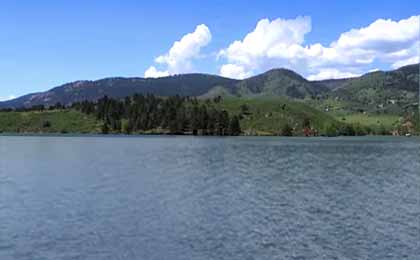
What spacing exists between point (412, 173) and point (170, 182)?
164 feet

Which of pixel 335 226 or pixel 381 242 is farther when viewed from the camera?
pixel 335 226

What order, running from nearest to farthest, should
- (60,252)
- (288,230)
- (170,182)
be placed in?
(60,252) < (288,230) < (170,182)

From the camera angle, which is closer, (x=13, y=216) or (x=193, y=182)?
(x=13, y=216)

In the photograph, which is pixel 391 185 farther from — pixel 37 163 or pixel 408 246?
pixel 37 163

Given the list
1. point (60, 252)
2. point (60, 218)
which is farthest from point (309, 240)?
point (60, 218)

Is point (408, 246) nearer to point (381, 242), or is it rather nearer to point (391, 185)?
point (381, 242)

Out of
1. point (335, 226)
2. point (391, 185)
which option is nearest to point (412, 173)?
point (391, 185)

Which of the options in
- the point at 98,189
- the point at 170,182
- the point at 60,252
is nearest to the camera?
the point at 60,252

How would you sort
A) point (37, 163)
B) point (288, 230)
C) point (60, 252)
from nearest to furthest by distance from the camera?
point (60, 252), point (288, 230), point (37, 163)

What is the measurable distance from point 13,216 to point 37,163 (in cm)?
6434

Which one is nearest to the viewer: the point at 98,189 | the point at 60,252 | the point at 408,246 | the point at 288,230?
the point at 60,252

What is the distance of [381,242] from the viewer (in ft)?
138

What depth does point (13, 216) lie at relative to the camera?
48188 mm

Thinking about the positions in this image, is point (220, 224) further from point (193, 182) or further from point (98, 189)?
point (193, 182)
